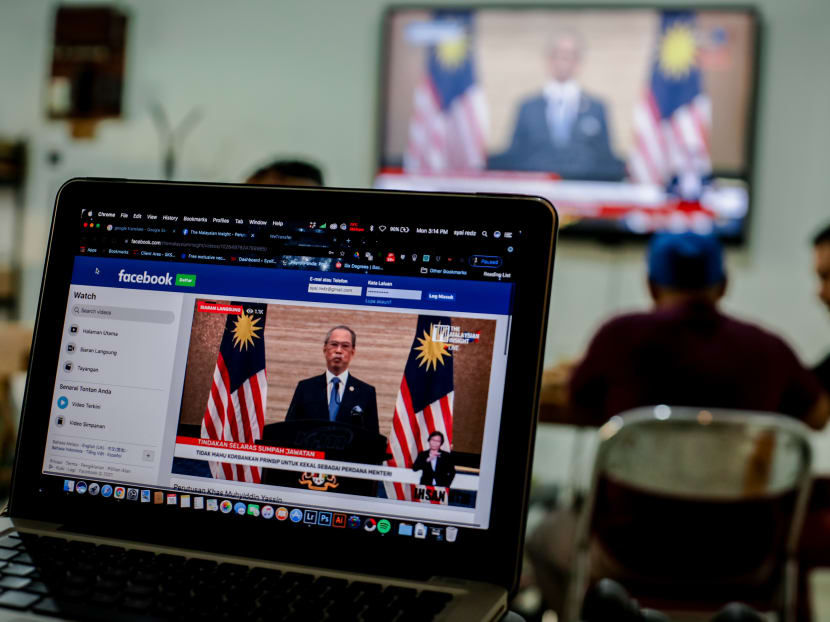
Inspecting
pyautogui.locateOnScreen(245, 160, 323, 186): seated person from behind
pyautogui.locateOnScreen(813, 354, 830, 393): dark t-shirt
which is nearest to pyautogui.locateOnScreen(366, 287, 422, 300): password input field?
pyautogui.locateOnScreen(245, 160, 323, 186): seated person from behind

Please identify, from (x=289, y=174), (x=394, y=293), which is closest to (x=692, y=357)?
(x=289, y=174)

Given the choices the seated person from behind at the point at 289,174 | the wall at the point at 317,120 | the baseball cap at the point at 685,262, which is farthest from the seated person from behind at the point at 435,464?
the wall at the point at 317,120

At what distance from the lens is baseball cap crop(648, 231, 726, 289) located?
179 centimetres

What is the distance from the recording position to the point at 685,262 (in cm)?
181

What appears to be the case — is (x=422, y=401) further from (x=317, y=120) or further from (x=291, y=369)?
(x=317, y=120)

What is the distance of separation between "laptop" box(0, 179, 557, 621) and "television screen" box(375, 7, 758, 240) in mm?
2681

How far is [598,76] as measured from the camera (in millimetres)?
3268

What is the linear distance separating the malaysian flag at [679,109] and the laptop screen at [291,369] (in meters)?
2.79

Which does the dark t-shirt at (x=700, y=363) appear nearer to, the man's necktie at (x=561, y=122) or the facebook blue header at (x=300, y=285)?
the facebook blue header at (x=300, y=285)

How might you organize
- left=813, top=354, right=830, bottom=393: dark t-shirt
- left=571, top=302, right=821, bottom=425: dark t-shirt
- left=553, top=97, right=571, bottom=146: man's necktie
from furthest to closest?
left=553, top=97, right=571, bottom=146: man's necktie
left=813, top=354, right=830, bottom=393: dark t-shirt
left=571, top=302, right=821, bottom=425: dark t-shirt

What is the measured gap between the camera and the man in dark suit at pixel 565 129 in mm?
3281

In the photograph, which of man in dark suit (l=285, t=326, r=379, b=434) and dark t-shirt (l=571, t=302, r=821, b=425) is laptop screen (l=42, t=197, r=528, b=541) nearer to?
man in dark suit (l=285, t=326, r=379, b=434)

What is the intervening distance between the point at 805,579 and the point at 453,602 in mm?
2061

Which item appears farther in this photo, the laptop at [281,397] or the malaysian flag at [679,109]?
the malaysian flag at [679,109]
